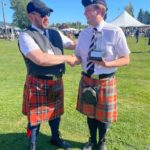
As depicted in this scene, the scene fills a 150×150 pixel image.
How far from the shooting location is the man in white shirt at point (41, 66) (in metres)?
3.79

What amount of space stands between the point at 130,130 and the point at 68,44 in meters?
2.00

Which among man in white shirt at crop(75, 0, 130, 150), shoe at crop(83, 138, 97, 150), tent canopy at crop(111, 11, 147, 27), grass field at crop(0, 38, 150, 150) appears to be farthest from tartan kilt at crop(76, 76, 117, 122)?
tent canopy at crop(111, 11, 147, 27)

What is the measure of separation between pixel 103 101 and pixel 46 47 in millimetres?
1012

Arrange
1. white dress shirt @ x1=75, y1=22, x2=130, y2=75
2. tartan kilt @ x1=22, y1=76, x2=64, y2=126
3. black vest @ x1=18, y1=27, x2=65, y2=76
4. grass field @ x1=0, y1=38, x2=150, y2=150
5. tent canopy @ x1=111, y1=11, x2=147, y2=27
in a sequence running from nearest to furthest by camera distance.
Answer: black vest @ x1=18, y1=27, x2=65, y2=76 < white dress shirt @ x1=75, y1=22, x2=130, y2=75 < tartan kilt @ x1=22, y1=76, x2=64, y2=126 < grass field @ x1=0, y1=38, x2=150, y2=150 < tent canopy @ x1=111, y1=11, x2=147, y2=27

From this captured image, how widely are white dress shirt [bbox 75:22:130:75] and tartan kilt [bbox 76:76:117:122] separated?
0.50 feet

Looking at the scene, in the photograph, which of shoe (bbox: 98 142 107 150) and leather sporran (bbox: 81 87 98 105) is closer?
leather sporran (bbox: 81 87 98 105)

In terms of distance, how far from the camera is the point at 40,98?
4.22 metres

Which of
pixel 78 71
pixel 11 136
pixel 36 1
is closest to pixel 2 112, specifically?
pixel 11 136

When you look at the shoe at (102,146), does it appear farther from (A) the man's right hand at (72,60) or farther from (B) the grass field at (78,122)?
(A) the man's right hand at (72,60)

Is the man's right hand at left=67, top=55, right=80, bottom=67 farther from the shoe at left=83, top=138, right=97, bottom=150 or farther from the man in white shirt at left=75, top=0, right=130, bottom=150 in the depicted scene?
the shoe at left=83, top=138, right=97, bottom=150

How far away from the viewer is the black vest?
3.88m

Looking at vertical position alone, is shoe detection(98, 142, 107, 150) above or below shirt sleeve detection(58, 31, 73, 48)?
below

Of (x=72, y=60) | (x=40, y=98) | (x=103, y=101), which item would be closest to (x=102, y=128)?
(x=103, y=101)

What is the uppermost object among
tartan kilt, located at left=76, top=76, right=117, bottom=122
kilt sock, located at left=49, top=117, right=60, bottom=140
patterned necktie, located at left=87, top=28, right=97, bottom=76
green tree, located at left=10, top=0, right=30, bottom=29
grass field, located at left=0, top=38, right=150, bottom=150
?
green tree, located at left=10, top=0, right=30, bottom=29
